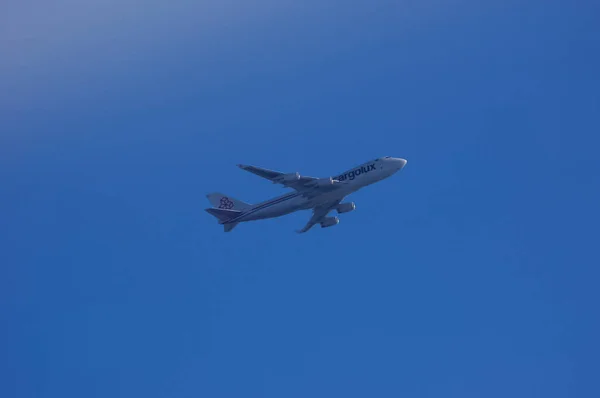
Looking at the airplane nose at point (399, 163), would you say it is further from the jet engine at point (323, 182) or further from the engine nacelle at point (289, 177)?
the engine nacelle at point (289, 177)

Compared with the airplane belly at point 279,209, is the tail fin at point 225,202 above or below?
above

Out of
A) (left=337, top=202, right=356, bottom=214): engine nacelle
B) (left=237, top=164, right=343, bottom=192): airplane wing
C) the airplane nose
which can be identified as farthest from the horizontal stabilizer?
the airplane nose

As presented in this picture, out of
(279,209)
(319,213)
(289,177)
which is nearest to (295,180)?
(289,177)

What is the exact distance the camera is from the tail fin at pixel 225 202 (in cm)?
9867

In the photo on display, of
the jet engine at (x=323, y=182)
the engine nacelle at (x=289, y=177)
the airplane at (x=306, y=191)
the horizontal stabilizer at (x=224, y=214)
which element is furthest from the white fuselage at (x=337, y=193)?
the engine nacelle at (x=289, y=177)

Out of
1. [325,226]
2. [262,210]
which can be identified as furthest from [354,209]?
[262,210]

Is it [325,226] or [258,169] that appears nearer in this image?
[258,169]

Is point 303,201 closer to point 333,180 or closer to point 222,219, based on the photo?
point 333,180

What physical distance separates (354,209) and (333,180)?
8460 millimetres

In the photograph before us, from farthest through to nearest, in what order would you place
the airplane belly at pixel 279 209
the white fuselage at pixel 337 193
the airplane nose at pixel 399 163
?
the airplane belly at pixel 279 209
the airplane nose at pixel 399 163
the white fuselage at pixel 337 193

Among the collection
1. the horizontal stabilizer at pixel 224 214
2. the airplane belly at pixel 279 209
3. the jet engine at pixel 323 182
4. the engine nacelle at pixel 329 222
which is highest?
the engine nacelle at pixel 329 222

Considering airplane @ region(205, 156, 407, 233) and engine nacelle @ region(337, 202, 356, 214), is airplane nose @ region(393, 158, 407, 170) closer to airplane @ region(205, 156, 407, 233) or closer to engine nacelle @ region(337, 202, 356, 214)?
airplane @ region(205, 156, 407, 233)

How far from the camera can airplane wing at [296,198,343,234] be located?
98.8m

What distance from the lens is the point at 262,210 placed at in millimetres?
95562
